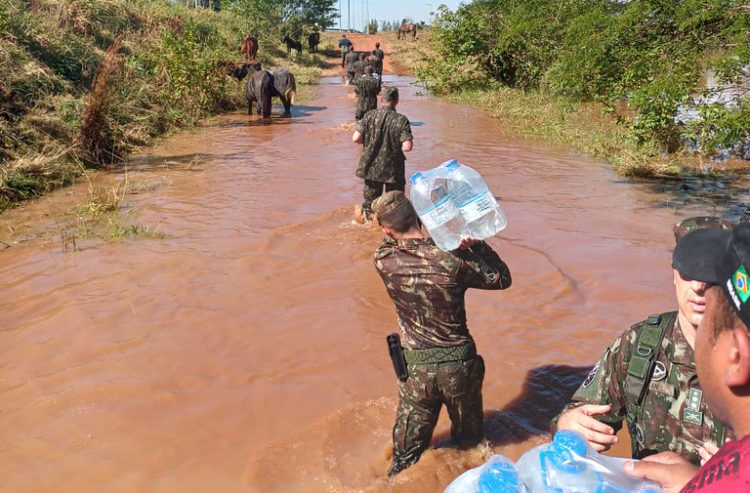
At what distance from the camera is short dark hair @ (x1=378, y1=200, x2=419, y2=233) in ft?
9.10

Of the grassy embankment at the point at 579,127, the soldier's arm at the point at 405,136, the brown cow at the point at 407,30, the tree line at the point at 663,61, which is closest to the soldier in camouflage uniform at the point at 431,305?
the soldier's arm at the point at 405,136

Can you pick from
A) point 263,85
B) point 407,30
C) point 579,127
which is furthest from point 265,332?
point 407,30

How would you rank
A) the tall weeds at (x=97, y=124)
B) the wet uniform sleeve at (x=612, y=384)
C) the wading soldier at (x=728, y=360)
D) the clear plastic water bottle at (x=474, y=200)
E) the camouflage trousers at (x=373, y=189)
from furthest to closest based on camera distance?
the tall weeds at (x=97, y=124)
the camouflage trousers at (x=373, y=189)
the clear plastic water bottle at (x=474, y=200)
the wet uniform sleeve at (x=612, y=384)
the wading soldier at (x=728, y=360)

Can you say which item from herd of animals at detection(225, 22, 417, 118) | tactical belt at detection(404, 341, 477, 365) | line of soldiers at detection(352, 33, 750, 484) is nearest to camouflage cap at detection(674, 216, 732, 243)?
line of soldiers at detection(352, 33, 750, 484)

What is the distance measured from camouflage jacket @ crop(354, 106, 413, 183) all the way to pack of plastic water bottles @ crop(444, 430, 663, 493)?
499cm

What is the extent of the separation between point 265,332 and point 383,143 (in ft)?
8.33

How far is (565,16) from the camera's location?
1591 centimetres

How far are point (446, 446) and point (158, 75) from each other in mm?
12619

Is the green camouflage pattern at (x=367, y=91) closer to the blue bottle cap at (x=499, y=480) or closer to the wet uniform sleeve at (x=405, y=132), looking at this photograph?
the wet uniform sleeve at (x=405, y=132)

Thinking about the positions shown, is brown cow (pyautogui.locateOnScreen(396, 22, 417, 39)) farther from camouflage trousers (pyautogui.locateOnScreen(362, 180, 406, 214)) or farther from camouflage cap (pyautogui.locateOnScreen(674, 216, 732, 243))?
camouflage cap (pyautogui.locateOnScreen(674, 216, 732, 243))

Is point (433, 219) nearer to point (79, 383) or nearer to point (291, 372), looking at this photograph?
point (291, 372)

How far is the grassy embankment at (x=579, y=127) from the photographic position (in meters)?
9.23

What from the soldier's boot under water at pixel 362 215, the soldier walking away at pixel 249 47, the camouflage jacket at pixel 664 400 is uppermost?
the soldier walking away at pixel 249 47

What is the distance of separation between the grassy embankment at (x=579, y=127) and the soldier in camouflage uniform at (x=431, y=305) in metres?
7.26
